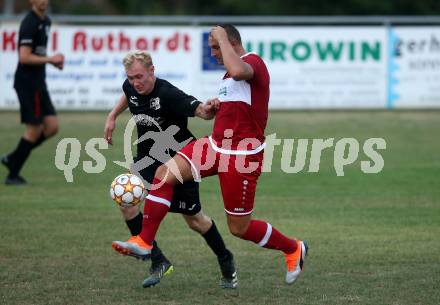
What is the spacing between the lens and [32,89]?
12.2 m

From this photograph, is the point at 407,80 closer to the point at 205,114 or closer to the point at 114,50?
the point at 114,50

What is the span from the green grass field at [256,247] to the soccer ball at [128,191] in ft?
2.13

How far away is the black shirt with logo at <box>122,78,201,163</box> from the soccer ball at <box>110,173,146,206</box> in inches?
11.7

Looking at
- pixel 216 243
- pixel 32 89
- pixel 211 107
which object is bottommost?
pixel 216 243

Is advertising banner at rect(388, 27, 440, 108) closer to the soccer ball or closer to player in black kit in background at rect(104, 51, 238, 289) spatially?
player in black kit in background at rect(104, 51, 238, 289)

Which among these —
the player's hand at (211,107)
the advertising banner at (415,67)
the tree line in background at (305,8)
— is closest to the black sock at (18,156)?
the player's hand at (211,107)

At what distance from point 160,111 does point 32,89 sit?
546 centimetres

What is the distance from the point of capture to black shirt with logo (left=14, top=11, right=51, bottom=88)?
472 inches

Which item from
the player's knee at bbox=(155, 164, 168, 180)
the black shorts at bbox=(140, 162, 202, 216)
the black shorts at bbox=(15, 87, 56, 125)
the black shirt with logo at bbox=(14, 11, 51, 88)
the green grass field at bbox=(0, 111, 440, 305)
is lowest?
the green grass field at bbox=(0, 111, 440, 305)

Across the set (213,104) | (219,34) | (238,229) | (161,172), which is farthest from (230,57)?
(238,229)

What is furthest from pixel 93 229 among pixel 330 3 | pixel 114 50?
pixel 330 3

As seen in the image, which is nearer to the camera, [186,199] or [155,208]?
[155,208]

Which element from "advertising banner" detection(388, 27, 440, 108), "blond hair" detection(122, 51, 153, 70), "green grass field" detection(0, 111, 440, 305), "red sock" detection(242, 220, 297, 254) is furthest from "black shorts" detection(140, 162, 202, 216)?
"advertising banner" detection(388, 27, 440, 108)

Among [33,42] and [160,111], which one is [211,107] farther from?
[33,42]
